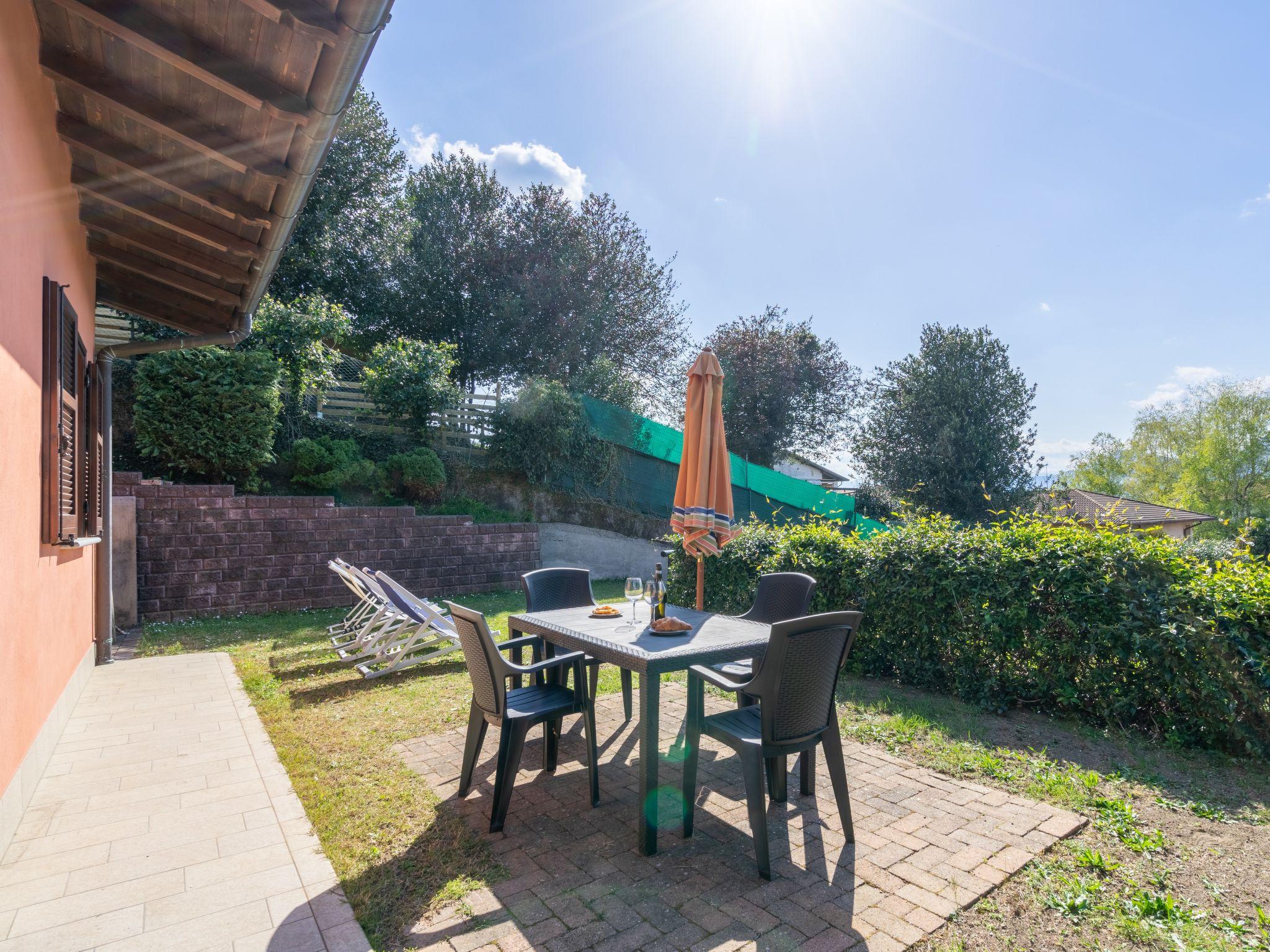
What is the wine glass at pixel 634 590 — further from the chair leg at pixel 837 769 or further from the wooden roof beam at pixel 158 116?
the wooden roof beam at pixel 158 116

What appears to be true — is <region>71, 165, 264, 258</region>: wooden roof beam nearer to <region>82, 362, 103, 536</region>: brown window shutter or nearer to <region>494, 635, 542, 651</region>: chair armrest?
<region>82, 362, 103, 536</region>: brown window shutter

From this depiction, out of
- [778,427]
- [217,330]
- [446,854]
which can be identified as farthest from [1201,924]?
[778,427]

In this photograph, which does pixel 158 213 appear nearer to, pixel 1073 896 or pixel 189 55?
pixel 189 55

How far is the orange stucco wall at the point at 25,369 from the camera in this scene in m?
2.65

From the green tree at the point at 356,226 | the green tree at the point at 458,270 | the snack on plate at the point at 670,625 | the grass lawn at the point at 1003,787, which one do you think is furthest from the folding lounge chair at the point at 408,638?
the green tree at the point at 458,270

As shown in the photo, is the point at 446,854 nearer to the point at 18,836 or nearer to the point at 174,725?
the point at 18,836

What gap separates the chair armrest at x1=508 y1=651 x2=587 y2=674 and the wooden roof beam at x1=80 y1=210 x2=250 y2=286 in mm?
3685

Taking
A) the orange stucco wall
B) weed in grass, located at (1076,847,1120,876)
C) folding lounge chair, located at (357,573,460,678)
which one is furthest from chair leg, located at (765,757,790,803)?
folding lounge chair, located at (357,573,460,678)

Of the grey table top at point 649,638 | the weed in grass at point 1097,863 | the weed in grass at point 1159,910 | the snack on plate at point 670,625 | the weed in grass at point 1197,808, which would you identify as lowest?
the weed in grass at point 1197,808

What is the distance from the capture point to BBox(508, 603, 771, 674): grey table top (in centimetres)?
299

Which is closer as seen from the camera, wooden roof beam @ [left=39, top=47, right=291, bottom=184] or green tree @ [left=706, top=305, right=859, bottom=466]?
wooden roof beam @ [left=39, top=47, right=291, bottom=184]

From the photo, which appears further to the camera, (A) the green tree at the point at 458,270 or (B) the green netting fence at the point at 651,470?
(A) the green tree at the point at 458,270

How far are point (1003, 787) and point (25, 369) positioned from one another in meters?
5.23

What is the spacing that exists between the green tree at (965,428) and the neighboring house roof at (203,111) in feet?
52.6
